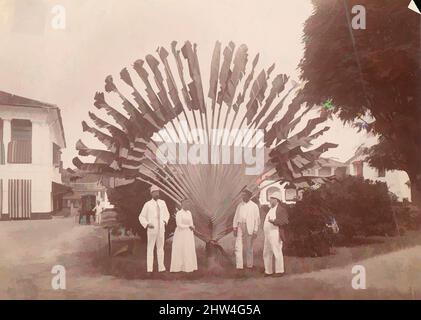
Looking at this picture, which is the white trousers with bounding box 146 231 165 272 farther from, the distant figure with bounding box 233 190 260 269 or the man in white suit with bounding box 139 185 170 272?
the distant figure with bounding box 233 190 260 269

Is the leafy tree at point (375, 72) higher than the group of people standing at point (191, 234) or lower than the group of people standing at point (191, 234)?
higher

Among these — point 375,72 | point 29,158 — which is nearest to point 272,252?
Result: point 375,72

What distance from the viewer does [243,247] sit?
432 cm

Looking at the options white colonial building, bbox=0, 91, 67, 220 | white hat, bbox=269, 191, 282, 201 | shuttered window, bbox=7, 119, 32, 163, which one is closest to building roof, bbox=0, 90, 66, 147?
white colonial building, bbox=0, 91, 67, 220

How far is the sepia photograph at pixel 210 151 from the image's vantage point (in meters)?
4.29

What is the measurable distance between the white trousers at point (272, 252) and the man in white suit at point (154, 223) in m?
0.95

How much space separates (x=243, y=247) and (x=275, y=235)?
315 mm

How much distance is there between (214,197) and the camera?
4355 millimetres

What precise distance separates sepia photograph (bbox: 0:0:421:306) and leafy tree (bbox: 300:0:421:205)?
0.04 feet

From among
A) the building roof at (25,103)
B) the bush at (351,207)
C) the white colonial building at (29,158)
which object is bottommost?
the bush at (351,207)

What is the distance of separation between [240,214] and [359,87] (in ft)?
5.36

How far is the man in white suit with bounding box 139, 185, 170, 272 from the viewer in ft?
14.1

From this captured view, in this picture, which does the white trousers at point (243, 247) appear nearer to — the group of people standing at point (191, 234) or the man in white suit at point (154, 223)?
the group of people standing at point (191, 234)

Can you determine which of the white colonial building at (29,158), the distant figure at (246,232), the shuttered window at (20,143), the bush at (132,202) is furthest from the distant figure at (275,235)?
the shuttered window at (20,143)
